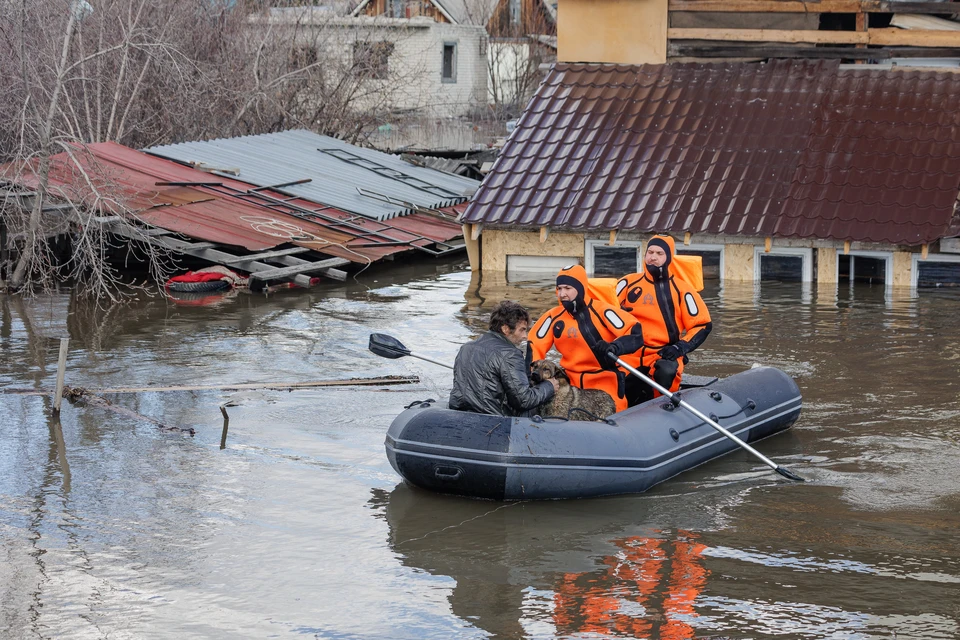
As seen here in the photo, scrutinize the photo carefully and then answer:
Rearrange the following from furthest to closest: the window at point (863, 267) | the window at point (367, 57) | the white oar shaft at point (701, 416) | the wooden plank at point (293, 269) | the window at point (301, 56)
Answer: the window at point (301, 56), the window at point (367, 57), the wooden plank at point (293, 269), the window at point (863, 267), the white oar shaft at point (701, 416)

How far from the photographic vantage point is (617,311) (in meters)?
9.95

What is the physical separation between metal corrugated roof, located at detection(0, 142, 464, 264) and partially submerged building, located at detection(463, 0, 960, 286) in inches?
82.1

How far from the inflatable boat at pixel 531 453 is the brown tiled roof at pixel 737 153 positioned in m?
9.46

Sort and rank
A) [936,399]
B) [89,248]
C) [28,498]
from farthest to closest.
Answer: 1. [89,248]
2. [936,399]
3. [28,498]

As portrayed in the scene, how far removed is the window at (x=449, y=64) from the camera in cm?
4403

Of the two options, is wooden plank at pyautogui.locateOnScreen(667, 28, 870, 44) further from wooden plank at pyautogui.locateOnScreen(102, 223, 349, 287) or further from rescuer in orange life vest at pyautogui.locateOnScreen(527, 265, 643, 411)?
rescuer in orange life vest at pyautogui.locateOnScreen(527, 265, 643, 411)

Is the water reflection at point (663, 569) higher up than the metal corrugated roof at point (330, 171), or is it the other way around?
the metal corrugated roof at point (330, 171)

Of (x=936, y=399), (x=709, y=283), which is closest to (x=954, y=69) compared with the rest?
(x=709, y=283)

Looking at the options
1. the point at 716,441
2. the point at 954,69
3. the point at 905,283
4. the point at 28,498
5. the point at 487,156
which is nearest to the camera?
the point at 28,498

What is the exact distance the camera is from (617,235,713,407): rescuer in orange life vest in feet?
33.9

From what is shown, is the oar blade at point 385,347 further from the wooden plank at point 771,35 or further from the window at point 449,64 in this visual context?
the window at point 449,64

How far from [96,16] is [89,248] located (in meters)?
9.89

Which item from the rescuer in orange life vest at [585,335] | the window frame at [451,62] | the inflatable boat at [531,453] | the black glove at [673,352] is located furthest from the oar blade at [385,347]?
the window frame at [451,62]

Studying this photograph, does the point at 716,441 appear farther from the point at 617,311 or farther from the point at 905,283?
the point at 905,283
